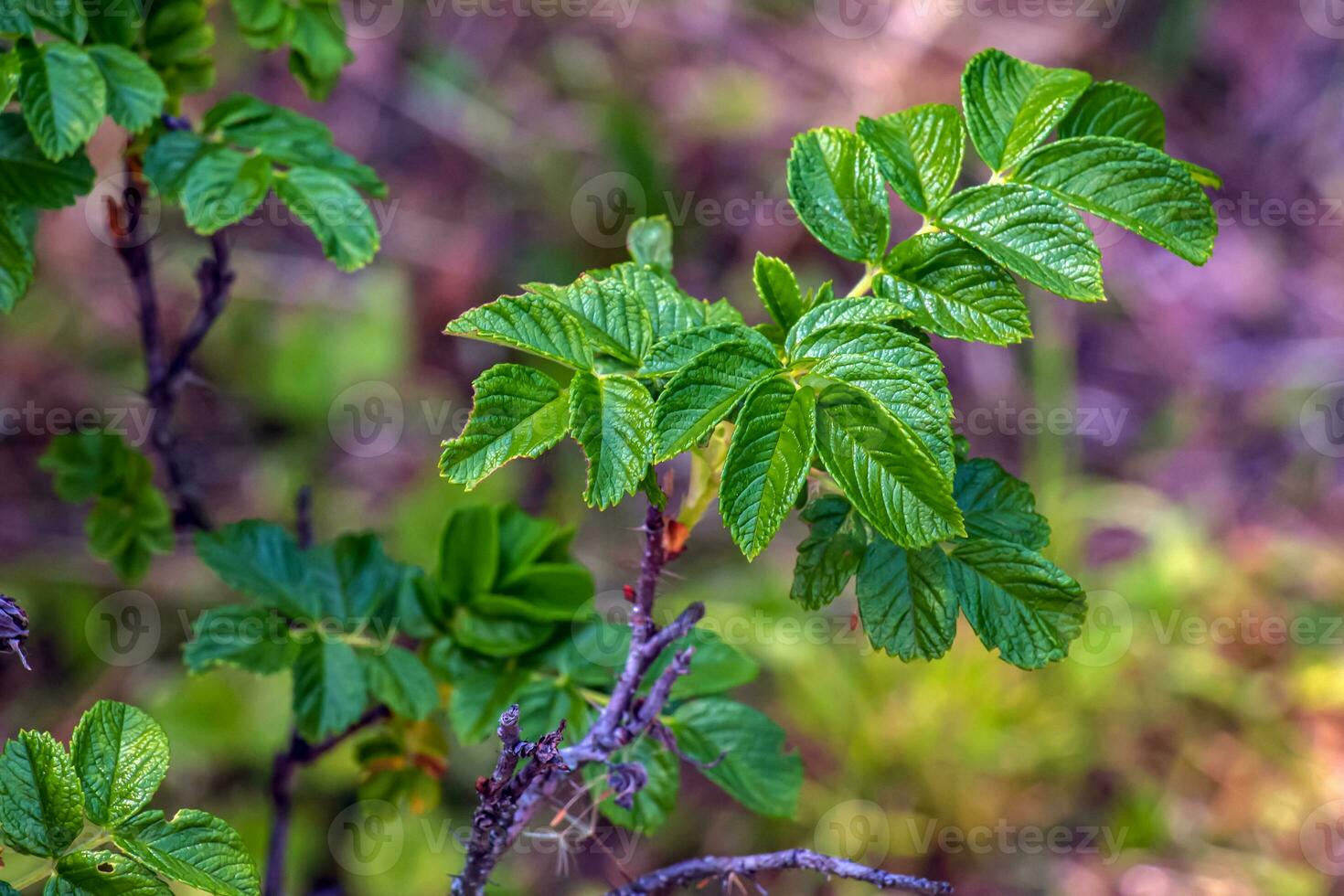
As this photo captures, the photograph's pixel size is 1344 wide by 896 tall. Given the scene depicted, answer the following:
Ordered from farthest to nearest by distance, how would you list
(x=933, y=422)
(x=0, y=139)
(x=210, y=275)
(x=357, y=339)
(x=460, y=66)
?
(x=460, y=66) → (x=357, y=339) → (x=210, y=275) → (x=0, y=139) → (x=933, y=422)

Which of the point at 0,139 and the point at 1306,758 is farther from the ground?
the point at 1306,758

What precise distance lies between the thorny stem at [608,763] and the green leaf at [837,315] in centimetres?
20

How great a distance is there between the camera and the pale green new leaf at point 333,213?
118cm

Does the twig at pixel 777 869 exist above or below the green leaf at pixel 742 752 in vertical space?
below

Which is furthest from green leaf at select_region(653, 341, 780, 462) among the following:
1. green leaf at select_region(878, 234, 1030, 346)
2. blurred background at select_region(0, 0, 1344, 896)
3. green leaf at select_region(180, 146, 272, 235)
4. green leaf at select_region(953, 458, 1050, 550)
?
blurred background at select_region(0, 0, 1344, 896)

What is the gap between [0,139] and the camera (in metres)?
1.13

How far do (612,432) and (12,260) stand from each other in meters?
0.71

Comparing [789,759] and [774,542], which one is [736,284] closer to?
[774,542]

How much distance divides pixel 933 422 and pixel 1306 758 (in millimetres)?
2696

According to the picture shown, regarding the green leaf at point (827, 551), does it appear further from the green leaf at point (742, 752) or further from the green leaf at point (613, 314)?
the green leaf at point (742, 752)

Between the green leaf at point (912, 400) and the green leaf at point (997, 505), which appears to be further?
the green leaf at point (997, 505)

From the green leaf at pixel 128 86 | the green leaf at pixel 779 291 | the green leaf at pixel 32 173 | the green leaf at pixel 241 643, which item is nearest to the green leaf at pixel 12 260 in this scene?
the green leaf at pixel 32 173

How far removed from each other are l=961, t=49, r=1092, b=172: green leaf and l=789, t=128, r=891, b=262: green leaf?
0.33 ft

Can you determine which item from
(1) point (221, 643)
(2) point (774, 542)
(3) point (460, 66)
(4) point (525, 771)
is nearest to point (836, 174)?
(4) point (525, 771)
